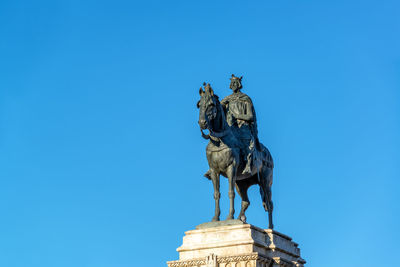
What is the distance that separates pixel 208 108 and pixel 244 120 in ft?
8.65

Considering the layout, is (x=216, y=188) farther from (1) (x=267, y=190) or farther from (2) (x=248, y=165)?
(1) (x=267, y=190)

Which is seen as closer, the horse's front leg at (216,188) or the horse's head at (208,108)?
the horse's head at (208,108)

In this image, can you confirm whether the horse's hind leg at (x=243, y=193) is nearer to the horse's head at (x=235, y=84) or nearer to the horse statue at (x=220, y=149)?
the horse statue at (x=220, y=149)

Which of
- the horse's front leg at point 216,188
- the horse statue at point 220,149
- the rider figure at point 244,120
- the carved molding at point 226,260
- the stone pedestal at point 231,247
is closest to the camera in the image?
the carved molding at point 226,260

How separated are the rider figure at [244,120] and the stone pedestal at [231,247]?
2306 millimetres

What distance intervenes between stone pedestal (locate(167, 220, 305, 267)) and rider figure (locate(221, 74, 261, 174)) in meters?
2.31

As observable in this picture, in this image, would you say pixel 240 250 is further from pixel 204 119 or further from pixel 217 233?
pixel 204 119

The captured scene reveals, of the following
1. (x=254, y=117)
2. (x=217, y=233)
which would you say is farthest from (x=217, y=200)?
(x=254, y=117)

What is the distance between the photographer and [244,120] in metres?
32.4

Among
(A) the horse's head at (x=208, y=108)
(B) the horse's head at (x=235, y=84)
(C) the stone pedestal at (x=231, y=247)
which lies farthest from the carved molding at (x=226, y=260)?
(B) the horse's head at (x=235, y=84)

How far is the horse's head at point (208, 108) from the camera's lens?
98.4 ft

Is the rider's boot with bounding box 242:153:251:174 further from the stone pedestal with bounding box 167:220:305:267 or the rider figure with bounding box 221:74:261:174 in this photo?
the stone pedestal with bounding box 167:220:305:267

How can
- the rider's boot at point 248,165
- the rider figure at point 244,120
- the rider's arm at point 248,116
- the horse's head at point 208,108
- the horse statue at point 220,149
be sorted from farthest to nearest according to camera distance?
1. the rider's arm at point 248,116
2. the rider figure at point 244,120
3. the rider's boot at point 248,165
4. the horse statue at point 220,149
5. the horse's head at point 208,108

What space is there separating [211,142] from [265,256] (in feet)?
13.8
